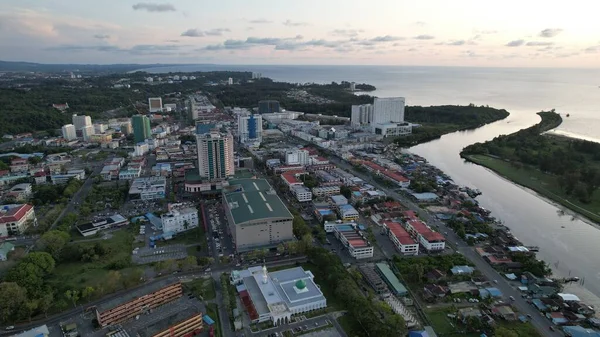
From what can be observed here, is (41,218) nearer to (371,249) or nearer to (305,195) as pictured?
(305,195)

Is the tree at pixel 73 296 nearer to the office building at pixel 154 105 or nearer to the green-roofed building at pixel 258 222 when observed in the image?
the green-roofed building at pixel 258 222

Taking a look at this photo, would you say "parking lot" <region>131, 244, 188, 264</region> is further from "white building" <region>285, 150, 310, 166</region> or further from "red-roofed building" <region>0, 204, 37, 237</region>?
"white building" <region>285, 150, 310, 166</region>

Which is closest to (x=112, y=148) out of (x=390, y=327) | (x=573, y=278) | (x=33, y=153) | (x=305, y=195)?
(x=33, y=153)

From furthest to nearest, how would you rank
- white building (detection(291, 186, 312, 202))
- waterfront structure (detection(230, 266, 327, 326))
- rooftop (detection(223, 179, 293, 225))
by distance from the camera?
white building (detection(291, 186, 312, 202)) → rooftop (detection(223, 179, 293, 225)) → waterfront structure (detection(230, 266, 327, 326))

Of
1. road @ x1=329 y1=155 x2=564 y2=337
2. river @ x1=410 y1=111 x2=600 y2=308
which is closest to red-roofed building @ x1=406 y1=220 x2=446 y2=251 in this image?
road @ x1=329 y1=155 x2=564 y2=337

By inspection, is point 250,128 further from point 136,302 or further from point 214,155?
point 136,302
